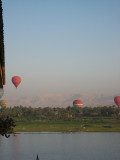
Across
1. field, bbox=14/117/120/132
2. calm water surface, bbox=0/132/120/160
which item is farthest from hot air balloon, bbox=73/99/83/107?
calm water surface, bbox=0/132/120/160

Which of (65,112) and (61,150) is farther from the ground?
(65,112)

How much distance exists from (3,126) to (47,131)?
104346 millimetres

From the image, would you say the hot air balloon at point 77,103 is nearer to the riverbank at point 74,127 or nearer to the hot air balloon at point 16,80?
the riverbank at point 74,127

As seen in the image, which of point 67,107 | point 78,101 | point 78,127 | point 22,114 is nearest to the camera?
point 78,127

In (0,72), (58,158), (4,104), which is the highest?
(4,104)

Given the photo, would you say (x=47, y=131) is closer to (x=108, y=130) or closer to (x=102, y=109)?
(x=108, y=130)

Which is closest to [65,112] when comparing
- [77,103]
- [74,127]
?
[77,103]

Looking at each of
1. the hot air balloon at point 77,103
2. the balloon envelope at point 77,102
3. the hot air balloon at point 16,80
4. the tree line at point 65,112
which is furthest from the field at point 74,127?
the balloon envelope at point 77,102

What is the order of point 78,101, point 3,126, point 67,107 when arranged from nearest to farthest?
point 3,126
point 78,101
point 67,107

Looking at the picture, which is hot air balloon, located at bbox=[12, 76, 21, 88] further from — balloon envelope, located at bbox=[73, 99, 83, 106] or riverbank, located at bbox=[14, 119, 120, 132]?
balloon envelope, located at bbox=[73, 99, 83, 106]

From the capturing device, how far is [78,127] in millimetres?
122250

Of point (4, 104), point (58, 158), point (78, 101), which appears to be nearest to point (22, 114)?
point (4, 104)

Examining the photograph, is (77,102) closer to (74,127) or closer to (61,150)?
(74,127)

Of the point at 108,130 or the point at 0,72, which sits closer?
the point at 0,72
